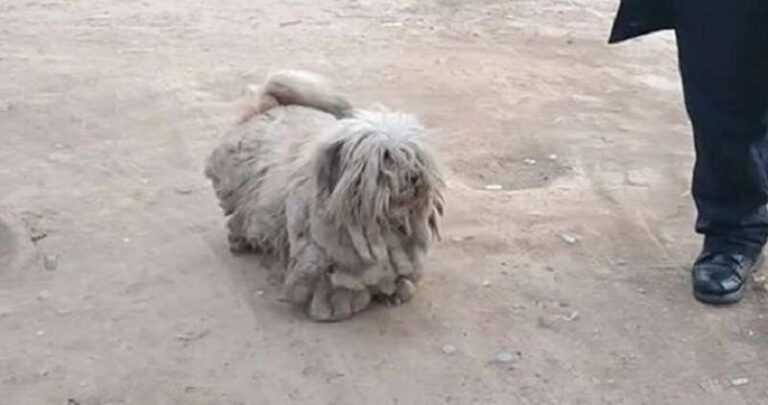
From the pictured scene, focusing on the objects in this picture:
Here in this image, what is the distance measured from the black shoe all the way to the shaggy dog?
782 mm

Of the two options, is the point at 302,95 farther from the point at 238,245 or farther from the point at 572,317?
the point at 572,317

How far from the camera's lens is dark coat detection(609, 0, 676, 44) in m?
3.72

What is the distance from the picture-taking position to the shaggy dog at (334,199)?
3482 millimetres

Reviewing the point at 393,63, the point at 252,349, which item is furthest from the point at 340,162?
the point at 393,63

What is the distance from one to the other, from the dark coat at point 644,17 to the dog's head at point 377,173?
0.71 metres

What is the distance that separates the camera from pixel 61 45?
665 centimetres

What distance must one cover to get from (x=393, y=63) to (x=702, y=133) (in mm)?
2713

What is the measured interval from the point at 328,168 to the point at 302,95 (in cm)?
60

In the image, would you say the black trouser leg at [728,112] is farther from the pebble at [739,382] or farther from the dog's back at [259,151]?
the dog's back at [259,151]

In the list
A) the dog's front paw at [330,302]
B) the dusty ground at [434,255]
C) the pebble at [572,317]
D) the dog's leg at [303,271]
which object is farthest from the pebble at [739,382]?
the dog's leg at [303,271]

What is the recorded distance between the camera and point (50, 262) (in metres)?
4.11

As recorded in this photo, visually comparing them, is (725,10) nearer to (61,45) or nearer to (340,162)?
(340,162)

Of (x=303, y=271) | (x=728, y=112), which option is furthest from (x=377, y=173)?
(x=728, y=112)

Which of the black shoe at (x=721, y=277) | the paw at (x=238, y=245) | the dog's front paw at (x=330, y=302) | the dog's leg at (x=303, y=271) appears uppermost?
the dog's leg at (x=303, y=271)
